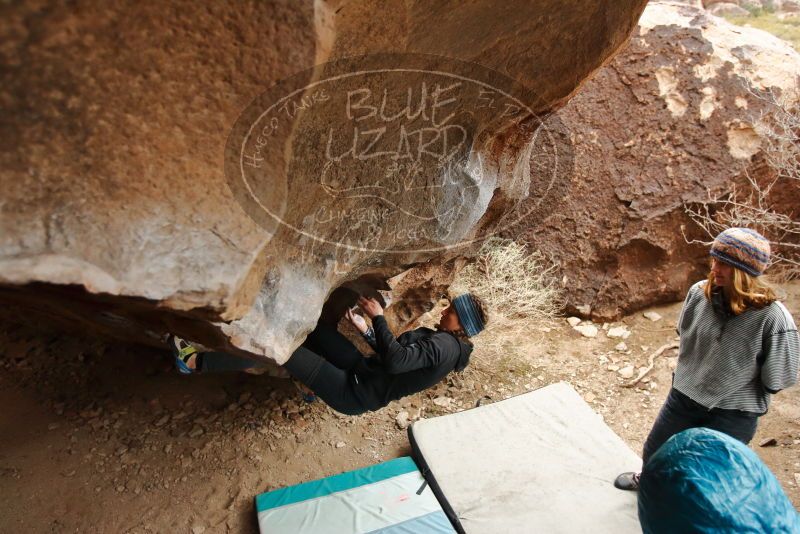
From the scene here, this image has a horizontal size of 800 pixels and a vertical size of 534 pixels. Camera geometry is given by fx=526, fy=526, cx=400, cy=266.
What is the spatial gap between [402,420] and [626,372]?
6.05 feet

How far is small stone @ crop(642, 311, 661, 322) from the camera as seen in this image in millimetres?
4559

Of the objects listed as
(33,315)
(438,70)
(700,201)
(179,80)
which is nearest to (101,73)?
(179,80)

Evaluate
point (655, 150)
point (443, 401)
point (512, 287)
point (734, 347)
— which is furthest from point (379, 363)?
point (655, 150)

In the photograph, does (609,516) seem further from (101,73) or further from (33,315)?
(33,315)

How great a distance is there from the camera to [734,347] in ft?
6.97

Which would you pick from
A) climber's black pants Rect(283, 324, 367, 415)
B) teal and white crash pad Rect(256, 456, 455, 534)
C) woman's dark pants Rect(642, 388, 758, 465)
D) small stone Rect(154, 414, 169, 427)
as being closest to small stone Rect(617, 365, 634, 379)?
woman's dark pants Rect(642, 388, 758, 465)

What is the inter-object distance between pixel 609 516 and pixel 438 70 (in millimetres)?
2244

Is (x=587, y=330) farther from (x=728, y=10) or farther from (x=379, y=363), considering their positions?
(x=728, y=10)

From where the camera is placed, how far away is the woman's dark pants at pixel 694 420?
6.97 feet

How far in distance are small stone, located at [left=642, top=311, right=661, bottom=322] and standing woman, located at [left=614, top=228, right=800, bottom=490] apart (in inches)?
93.7

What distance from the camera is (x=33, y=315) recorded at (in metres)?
2.75

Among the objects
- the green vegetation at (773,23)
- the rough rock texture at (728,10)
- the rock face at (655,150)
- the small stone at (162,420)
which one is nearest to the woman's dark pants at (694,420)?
the rock face at (655,150)

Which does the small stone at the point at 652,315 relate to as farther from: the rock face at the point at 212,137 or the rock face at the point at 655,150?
the rock face at the point at 212,137

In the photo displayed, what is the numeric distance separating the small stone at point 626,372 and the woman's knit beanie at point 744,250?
2145mm
